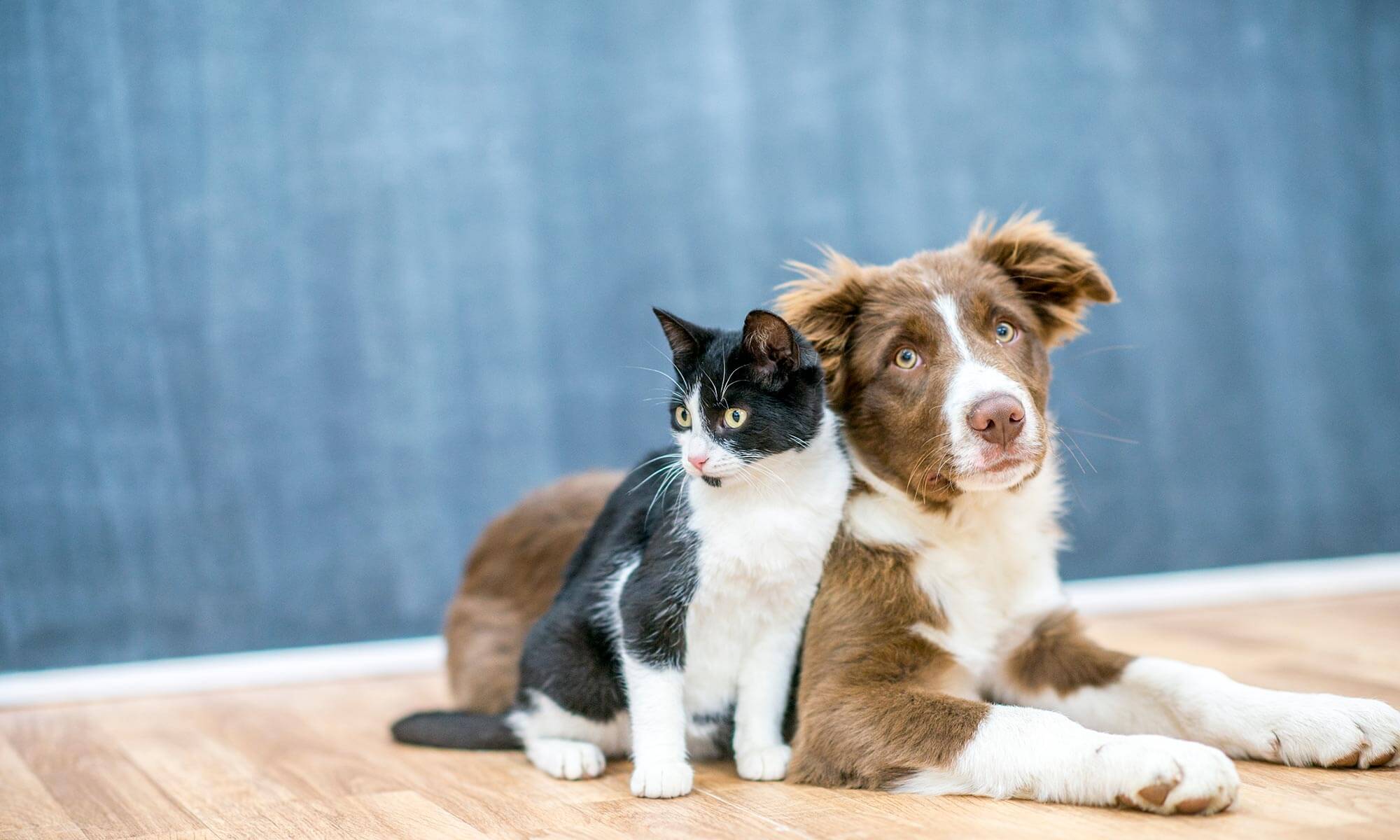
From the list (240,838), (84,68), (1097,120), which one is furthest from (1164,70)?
(240,838)

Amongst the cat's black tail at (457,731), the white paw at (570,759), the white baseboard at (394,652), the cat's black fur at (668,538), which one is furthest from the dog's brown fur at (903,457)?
the white baseboard at (394,652)

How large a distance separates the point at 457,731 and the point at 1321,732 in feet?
4.36

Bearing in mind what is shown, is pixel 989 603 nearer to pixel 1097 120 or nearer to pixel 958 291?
pixel 958 291

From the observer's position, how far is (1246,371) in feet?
11.8

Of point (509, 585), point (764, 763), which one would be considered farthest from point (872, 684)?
point (509, 585)

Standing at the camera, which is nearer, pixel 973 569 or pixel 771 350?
pixel 771 350

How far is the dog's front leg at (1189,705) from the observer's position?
1.60 meters

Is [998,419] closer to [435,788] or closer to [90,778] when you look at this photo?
[435,788]

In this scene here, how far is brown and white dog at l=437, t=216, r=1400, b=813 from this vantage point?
5.05 ft

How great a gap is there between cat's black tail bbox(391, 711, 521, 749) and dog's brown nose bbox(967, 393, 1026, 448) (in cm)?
92

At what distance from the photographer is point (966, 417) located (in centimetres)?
164

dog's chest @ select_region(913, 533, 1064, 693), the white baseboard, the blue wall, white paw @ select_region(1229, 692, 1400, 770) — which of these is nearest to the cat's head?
dog's chest @ select_region(913, 533, 1064, 693)

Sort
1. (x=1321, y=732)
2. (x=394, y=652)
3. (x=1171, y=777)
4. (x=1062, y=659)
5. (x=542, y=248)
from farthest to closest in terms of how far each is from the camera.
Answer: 1. (x=542, y=248)
2. (x=394, y=652)
3. (x=1062, y=659)
4. (x=1321, y=732)
5. (x=1171, y=777)

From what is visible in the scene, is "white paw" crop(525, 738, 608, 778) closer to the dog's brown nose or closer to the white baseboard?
the dog's brown nose
